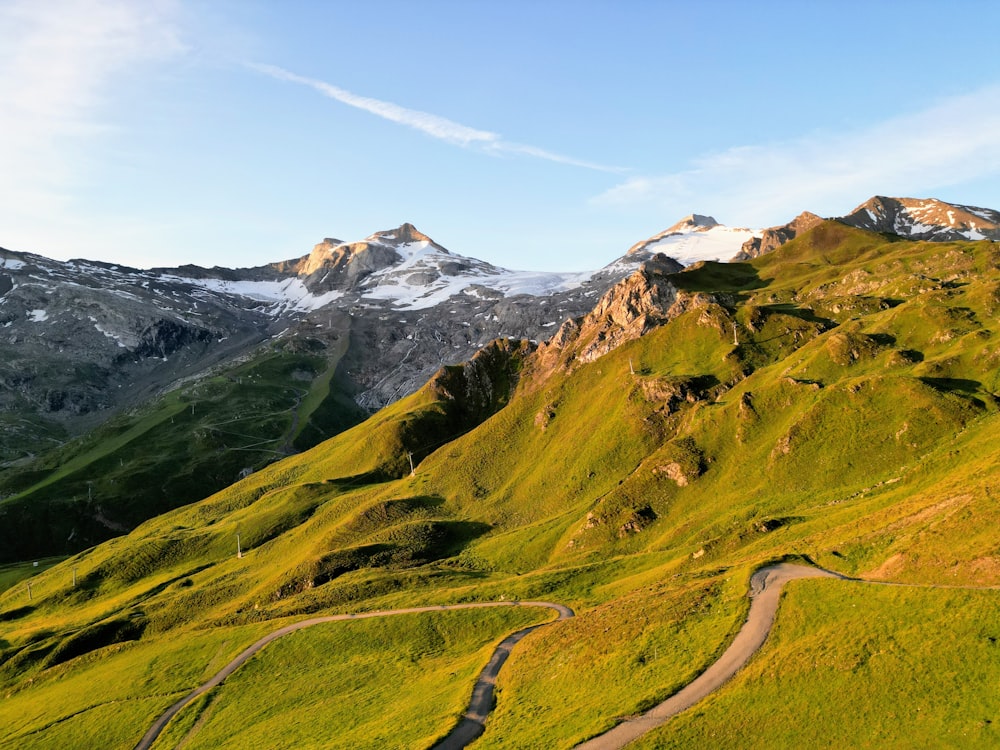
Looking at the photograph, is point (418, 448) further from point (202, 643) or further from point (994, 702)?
point (994, 702)

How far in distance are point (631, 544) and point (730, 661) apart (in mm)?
51911

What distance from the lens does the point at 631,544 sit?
10006 cm

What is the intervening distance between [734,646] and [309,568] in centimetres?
9089

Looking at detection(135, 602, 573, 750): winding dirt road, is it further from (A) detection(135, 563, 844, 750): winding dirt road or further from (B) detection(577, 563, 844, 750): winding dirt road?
(B) detection(577, 563, 844, 750): winding dirt road

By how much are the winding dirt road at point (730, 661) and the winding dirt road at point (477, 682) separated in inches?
540

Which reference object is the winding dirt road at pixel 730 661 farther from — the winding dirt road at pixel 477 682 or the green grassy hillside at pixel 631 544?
the winding dirt road at pixel 477 682

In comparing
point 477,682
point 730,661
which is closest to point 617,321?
point 477,682

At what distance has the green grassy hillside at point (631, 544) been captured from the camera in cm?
4694

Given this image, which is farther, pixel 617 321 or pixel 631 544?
pixel 617 321

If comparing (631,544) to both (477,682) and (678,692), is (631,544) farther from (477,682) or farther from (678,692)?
(678,692)

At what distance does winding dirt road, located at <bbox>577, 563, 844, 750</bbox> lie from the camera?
43.0 meters

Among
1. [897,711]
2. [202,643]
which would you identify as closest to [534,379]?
[202,643]

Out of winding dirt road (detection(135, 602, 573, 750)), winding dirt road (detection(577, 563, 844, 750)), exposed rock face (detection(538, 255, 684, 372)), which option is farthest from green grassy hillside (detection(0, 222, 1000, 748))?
exposed rock face (detection(538, 255, 684, 372))

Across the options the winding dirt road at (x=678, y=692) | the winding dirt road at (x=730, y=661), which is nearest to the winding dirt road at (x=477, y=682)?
the winding dirt road at (x=678, y=692)
